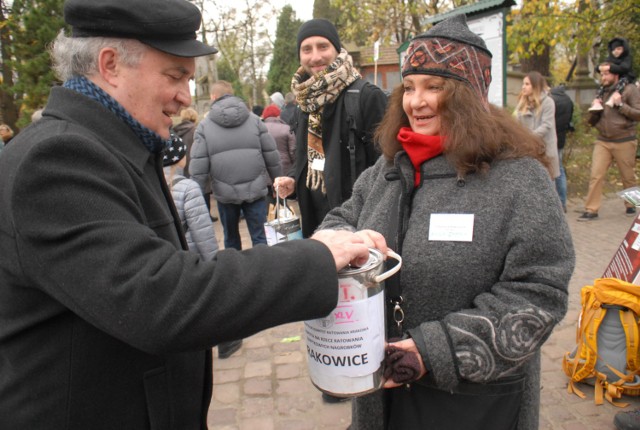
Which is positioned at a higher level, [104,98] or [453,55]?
[453,55]

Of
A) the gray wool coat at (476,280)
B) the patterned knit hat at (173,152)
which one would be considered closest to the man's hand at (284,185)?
the patterned knit hat at (173,152)

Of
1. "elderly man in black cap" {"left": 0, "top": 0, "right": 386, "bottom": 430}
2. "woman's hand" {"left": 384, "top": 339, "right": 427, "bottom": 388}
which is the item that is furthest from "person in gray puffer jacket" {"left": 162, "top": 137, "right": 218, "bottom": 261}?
"woman's hand" {"left": 384, "top": 339, "right": 427, "bottom": 388}

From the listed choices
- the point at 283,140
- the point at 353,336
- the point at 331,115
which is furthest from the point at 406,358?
the point at 283,140

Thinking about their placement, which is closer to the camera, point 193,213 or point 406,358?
point 406,358

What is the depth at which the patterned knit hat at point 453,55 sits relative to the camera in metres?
1.78

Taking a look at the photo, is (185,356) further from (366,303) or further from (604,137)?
(604,137)

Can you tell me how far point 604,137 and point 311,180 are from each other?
5.40m

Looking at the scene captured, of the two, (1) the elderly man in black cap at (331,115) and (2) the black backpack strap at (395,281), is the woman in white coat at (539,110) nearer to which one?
(1) the elderly man in black cap at (331,115)

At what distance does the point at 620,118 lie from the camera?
22.9ft

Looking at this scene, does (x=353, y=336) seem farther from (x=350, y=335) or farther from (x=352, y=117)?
(x=352, y=117)

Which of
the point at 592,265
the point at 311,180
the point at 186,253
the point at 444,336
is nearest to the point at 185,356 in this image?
the point at 186,253

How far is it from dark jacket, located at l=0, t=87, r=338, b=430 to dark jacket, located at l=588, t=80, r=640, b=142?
7.16 m

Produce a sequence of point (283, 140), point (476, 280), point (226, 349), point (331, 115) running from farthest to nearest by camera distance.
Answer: point (283, 140), point (226, 349), point (331, 115), point (476, 280)

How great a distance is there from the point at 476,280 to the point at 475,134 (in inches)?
19.1
